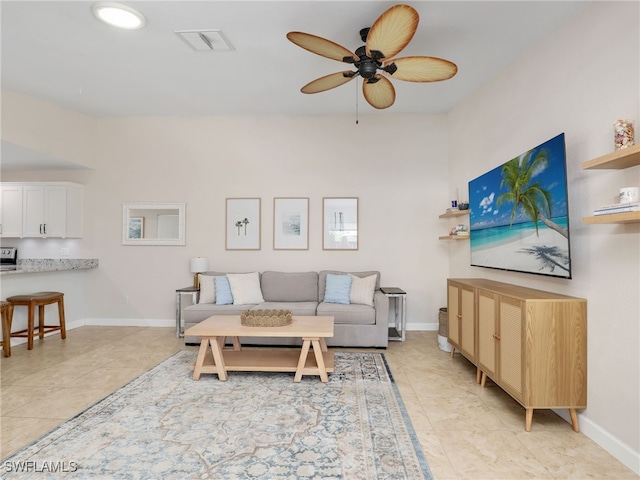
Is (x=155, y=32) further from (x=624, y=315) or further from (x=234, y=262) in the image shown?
(x=624, y=315)

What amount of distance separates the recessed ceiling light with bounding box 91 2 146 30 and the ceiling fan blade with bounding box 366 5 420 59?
1850mm

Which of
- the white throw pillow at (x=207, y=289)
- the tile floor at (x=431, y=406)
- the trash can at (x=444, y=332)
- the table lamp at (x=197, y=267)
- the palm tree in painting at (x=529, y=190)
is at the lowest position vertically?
the tile floor at (x=431, y=406)

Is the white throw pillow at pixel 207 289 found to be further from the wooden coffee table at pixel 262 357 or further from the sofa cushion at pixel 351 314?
the sofa cushion at pixel 351 314

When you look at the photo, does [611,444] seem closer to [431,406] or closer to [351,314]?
[431,406]

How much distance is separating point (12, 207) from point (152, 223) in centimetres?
193

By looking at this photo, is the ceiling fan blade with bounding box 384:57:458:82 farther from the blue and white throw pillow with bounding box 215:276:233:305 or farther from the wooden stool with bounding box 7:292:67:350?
the wooden stool with bounding box 7:292:67:350

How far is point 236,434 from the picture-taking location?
2.19 m

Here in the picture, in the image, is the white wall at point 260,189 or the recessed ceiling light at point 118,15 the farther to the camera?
the white wall at point 260,189

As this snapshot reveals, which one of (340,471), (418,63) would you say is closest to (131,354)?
(340,471)

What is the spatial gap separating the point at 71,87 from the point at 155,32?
1.87 meters

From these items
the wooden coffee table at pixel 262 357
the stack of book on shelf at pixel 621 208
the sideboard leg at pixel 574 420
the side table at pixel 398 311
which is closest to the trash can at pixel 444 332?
the side table at pixel 398 311

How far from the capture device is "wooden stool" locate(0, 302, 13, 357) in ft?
11.8

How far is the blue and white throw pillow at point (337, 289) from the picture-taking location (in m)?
4.30

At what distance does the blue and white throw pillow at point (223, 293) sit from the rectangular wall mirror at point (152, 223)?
1.16m
